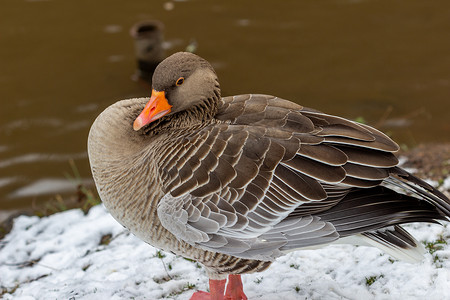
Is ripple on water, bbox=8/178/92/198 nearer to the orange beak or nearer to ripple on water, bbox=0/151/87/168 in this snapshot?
ripple on water, bbox=0/151/87/168

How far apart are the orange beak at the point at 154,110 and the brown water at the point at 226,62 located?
4.11 meters

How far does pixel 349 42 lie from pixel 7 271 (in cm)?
717

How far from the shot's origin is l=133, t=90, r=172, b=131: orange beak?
145 inches

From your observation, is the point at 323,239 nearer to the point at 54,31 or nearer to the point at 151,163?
the point at 151,163

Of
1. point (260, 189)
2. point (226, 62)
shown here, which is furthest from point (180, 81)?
point (226, 62)

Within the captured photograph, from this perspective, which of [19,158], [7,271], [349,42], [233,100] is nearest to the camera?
[233,100]

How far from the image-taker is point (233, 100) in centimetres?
411

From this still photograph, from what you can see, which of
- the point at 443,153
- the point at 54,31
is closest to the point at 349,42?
the point at 443,153

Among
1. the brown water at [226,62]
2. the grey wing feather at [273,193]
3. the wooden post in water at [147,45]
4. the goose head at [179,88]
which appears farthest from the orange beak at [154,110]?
the wooden post in water at [147,45]

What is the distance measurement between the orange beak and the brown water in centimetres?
411

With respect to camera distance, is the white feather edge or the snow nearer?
the white feather edge

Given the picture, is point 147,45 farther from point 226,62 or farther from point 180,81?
point 180,81

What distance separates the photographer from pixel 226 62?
959 cm

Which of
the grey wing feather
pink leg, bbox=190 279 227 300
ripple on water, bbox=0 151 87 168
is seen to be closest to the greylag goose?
the grey wing feather
